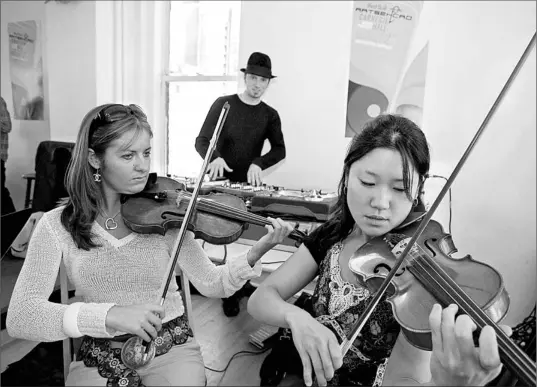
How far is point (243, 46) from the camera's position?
1.14 meters

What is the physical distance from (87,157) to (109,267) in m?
0.21

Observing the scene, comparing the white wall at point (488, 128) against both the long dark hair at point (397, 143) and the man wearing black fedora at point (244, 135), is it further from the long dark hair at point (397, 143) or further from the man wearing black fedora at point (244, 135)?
the man wearing black fedora at point (244, 135)

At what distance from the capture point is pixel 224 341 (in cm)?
68

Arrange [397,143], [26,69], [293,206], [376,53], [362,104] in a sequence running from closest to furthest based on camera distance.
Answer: [397,143]
[293,206]
[26,69]
[376,53]
[362,104]

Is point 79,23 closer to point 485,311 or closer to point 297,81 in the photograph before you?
point 297,81

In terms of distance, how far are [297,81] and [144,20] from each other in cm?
69

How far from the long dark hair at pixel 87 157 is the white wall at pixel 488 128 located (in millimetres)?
686

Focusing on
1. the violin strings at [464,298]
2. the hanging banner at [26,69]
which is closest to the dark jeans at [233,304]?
the violin strings at [464,298]

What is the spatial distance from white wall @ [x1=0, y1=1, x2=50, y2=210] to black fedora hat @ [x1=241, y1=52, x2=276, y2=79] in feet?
1.74

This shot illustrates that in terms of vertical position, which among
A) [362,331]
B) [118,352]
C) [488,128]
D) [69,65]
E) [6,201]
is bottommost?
[118,352]

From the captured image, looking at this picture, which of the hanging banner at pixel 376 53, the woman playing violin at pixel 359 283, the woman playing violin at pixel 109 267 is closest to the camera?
the woman playing violin at pixel 359 283

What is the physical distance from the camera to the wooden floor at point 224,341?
24.0 inches

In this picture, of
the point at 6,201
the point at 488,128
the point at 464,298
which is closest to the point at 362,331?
the point at 464,298

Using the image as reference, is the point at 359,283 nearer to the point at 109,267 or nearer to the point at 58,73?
the point at 109,267
